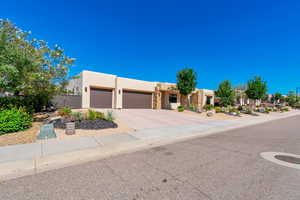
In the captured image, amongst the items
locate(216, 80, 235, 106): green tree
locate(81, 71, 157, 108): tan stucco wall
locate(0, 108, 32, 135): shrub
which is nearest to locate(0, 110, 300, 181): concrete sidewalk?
locate(0, 108, 32, 135): shrub

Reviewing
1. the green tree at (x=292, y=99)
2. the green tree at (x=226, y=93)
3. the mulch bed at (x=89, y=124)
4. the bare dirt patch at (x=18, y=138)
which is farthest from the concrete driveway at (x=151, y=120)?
the green tree at (x=292, y=99)

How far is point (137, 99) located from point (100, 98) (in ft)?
15.9

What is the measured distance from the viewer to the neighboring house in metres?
14.4

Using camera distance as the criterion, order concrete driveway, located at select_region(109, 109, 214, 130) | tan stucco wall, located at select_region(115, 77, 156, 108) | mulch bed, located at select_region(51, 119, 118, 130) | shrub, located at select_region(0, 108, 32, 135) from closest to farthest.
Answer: shrub, located at select_region(0, 108, 32, 135), mulch bed, located at select_region(51, 119, 118, 130), concrete driveway, located at select_region(109, 109, 214, 130), tan stucco wall, located at select_region(115, 77, 156, 108)

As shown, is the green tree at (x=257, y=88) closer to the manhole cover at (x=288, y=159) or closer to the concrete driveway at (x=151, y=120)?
the concrete driveway at (x=151, y=120)

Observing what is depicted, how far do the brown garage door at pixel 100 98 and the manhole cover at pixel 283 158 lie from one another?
14655mm

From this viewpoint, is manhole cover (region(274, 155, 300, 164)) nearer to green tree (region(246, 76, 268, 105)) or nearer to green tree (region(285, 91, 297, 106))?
green tree (region(246, 76, 268, 105))

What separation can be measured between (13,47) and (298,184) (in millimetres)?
10800

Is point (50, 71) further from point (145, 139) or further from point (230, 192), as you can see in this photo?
point (230, 192)

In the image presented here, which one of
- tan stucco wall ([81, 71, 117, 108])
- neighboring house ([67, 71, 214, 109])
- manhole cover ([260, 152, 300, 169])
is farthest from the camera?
neighboring house ([67, 71, 214, 109])

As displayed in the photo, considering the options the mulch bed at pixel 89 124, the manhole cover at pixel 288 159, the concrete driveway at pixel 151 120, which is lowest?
the manhole cover at pixel 288 159

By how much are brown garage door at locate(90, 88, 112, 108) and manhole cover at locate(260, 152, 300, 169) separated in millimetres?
14655

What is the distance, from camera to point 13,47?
606 centimetres

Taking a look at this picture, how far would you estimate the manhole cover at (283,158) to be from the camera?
12.5 ft
